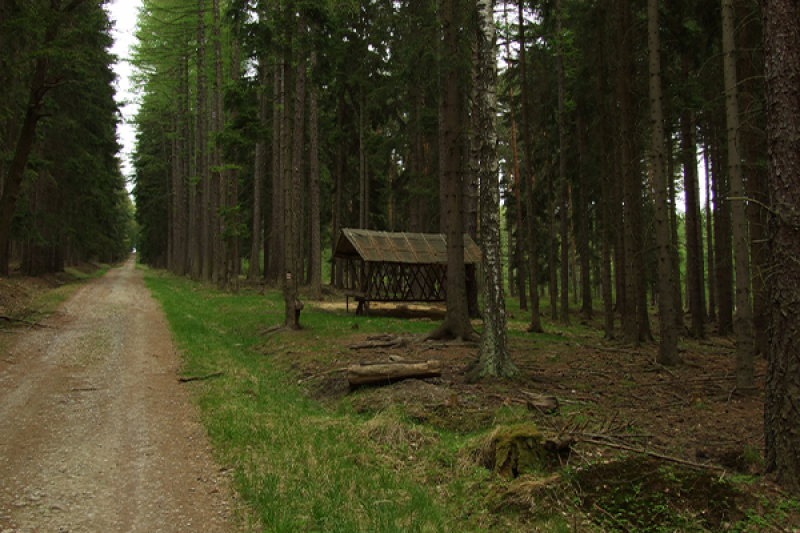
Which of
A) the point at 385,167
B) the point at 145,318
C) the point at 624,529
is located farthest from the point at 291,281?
the point at 385,167

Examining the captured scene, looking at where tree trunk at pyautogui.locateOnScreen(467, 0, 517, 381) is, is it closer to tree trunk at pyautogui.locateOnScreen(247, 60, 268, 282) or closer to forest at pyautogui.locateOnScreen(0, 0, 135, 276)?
forest at pyautogui.locateOnScreen(0, 0, 135, 276)

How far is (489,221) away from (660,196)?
4.65m

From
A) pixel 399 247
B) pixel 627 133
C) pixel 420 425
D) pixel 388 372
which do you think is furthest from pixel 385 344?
pixel 399 247

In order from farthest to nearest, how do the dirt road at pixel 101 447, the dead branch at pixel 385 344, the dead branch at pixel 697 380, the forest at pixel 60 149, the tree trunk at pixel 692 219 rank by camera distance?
the forest at pixel 60 149 < the tree trunk at pixel 692 219 < the dead branch at pixel 385 344 < the dead branch at pixel 697 380 < the dirt road at pixel 101 447

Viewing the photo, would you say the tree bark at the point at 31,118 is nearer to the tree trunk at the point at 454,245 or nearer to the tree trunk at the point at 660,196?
the tree trunk at the point at 454,245

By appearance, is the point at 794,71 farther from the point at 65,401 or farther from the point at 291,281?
the point at 291,281

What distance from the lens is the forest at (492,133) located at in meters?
8.80

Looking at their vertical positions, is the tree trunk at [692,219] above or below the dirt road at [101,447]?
above

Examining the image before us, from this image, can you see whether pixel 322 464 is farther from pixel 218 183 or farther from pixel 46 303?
pixel 218 183

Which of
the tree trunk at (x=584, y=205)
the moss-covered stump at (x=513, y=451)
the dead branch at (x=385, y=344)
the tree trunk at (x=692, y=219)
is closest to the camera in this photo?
the moss-covered stump at (x=513, y=451)

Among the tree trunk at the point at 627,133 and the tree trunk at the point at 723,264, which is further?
the tree trunk at the point at 723,264

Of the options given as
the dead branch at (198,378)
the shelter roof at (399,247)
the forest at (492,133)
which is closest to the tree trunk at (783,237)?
the forest at (492,133)

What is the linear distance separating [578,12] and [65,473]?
789 inches

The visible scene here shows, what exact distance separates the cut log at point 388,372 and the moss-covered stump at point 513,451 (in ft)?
10.7
